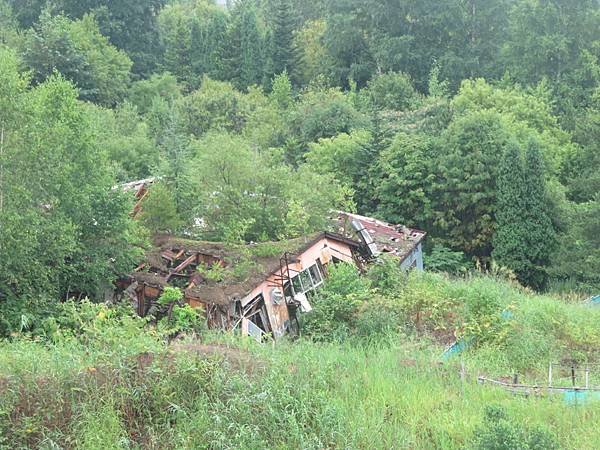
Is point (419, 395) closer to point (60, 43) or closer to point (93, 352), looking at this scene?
point (93, 352)

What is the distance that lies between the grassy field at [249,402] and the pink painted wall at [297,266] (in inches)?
191

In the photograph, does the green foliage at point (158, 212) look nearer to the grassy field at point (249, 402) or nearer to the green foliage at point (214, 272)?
the green foliage at point (214, 272)

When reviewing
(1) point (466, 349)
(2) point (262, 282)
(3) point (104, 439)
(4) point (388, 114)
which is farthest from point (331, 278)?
(4) point (388, 114)

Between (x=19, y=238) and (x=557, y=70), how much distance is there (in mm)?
27189

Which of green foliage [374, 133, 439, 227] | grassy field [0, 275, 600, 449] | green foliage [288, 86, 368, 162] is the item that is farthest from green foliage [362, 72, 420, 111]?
grassy field [0, 275, 600, 449]

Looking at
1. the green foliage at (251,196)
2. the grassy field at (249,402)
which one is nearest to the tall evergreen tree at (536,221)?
the green foliage at (251,196)

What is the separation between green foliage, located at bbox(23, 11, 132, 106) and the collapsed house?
58.5ft

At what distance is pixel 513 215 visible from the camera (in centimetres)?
2008

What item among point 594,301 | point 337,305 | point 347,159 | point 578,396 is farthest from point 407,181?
point 578,396

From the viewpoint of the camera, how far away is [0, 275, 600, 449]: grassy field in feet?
17.6

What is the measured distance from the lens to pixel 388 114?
1035 inches

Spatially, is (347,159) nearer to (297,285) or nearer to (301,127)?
(301,127)

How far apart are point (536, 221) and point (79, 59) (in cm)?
2096

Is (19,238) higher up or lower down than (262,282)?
higher up
